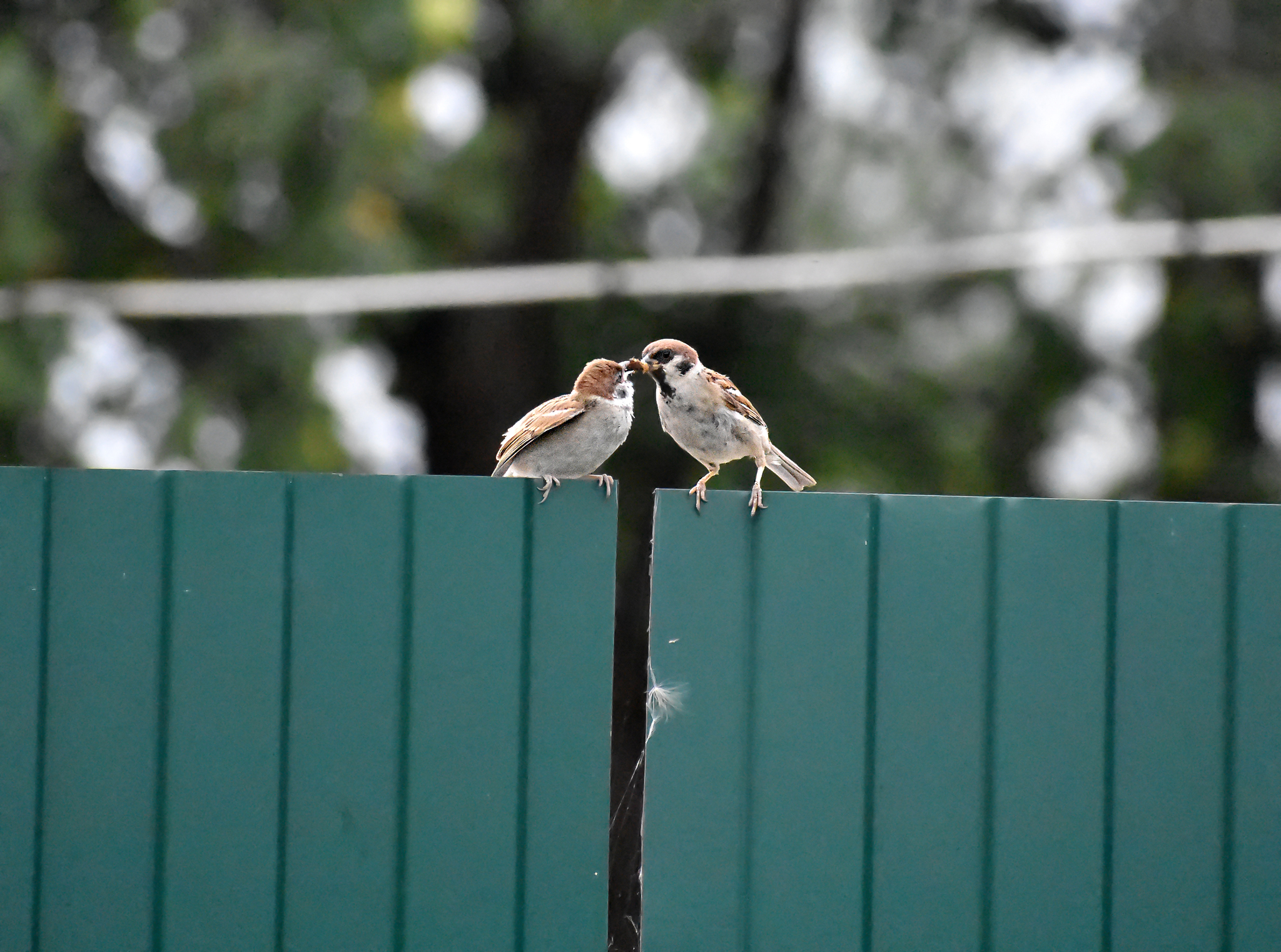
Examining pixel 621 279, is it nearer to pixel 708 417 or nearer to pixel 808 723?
pixel 708 417

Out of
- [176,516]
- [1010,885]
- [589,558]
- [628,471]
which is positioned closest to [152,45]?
[628,471]

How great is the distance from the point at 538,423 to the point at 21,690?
1.50 meters

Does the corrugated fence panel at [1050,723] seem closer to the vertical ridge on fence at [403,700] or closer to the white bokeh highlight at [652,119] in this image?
the vertical ridge on fence at [403,700]

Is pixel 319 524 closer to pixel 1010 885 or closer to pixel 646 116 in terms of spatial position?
pixel 1010 885

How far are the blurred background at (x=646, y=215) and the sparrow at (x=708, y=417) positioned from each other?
762mm

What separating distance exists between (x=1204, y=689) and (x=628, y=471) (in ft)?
19.3

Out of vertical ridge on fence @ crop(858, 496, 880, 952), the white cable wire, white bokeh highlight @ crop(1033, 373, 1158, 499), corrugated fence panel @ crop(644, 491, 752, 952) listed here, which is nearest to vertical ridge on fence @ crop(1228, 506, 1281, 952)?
vertical ridge on fence @ crop(858, 496, 880, 952)

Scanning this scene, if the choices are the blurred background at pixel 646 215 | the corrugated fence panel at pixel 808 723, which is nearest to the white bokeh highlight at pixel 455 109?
the blurred background at pixel 646 215

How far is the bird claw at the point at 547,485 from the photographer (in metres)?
2.81

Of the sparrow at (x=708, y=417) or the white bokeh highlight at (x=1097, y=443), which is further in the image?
the white bokeh highlight at (x=1097, y=443)

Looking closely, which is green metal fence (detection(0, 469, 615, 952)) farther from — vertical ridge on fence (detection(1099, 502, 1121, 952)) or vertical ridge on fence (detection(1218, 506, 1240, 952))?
vertical ridge on fence (detection(1218, 506, 1240, 952))

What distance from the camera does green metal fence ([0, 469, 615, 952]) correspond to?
2.74 meters

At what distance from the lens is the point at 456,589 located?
279 centimetres

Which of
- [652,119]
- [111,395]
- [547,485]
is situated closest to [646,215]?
[652,119]
